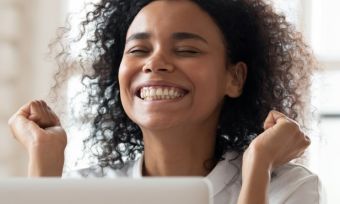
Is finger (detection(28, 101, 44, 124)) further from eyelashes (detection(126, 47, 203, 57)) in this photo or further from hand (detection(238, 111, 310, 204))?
hand (detection(238, 111, 310, 204))

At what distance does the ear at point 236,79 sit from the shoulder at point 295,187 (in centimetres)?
24

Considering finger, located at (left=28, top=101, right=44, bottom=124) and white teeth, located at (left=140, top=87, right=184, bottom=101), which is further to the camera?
finger, located at (left=28, top=101, right=44, bottom=124)

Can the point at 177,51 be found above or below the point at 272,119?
above

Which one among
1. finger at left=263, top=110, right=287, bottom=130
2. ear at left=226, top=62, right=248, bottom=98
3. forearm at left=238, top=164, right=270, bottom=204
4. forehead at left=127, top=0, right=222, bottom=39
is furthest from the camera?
ear at left=226, top=62, right=248, bottom=98

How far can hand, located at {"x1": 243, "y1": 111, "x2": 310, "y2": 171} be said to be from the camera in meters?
1.54

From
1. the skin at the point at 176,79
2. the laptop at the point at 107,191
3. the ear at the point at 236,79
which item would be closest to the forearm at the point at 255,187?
the skin at the point at 176,79

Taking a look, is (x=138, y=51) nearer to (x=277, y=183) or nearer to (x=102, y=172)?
(x=102, y=172)

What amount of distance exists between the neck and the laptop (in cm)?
91

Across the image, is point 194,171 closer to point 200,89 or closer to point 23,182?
point 200,89

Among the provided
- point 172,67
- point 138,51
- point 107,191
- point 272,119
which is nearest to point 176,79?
point 172,67

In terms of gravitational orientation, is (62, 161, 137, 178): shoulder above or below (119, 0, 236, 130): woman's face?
below

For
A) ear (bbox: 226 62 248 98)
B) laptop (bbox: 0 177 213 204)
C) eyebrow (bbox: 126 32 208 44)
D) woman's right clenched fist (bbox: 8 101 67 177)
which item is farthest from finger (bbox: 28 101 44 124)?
laptop (bbox: 0 177 213 204)

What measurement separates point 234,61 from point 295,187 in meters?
0.38

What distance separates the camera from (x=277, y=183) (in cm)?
167
